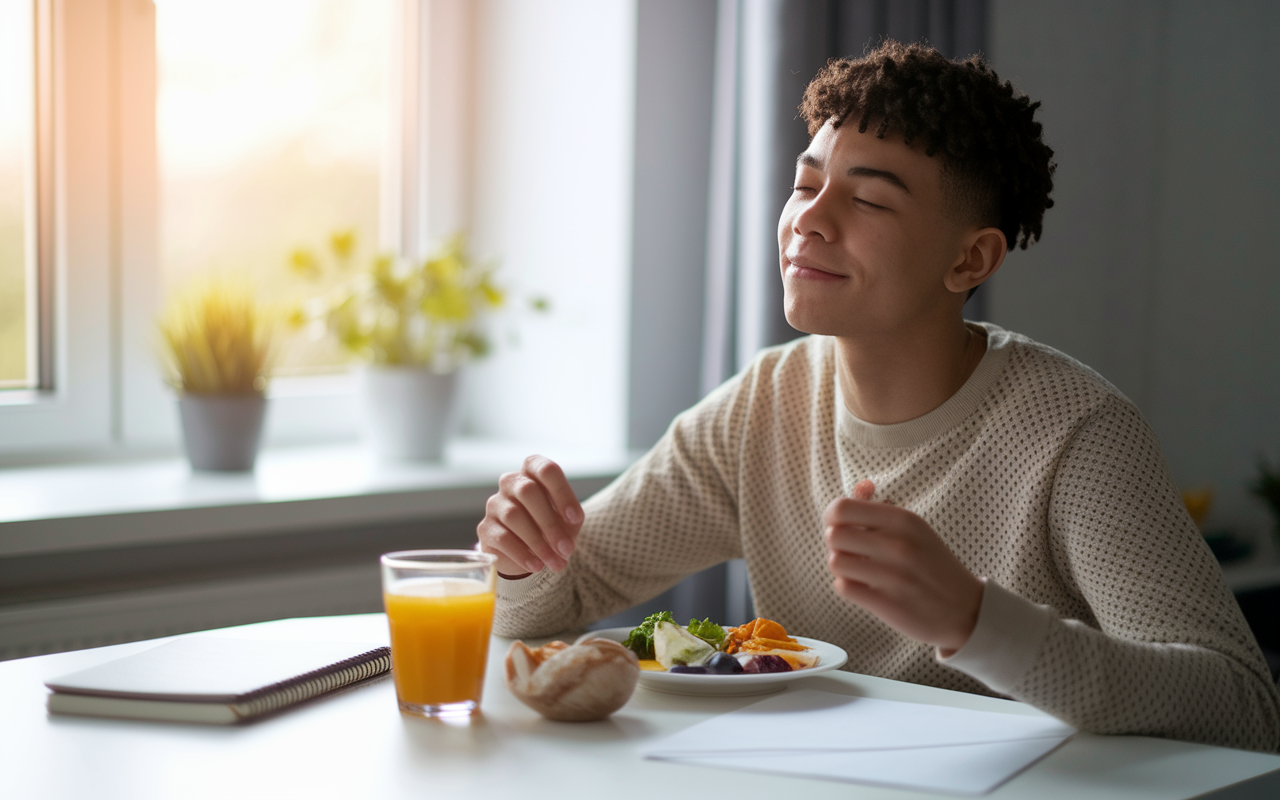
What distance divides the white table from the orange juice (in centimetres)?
3

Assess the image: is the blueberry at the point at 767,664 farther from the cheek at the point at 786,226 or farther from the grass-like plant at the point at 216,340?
the grass-like plant at the point at 216,340

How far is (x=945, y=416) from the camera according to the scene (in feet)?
4.17

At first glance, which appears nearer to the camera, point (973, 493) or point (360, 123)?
point (973, 493)

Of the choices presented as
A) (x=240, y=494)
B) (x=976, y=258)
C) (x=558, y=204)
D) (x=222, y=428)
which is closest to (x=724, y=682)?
(x=976, y=258)

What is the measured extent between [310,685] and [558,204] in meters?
1.43

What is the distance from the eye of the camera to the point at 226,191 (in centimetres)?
207

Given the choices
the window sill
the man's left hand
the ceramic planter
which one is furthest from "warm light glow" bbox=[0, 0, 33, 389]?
the man's left hand

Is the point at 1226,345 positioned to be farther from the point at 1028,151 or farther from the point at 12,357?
the point at 12,357

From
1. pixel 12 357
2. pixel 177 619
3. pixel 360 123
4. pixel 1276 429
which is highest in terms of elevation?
pixel 360 123

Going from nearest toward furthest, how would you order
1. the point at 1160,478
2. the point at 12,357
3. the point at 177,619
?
the point at 1160,478
the point at 177,619
the point at 12,357

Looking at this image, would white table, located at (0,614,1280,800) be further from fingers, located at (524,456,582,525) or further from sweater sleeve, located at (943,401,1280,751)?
fingers, located at (524,456,582,525)

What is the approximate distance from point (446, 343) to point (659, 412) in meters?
0.41

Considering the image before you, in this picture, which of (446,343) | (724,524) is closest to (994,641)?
(724,524)

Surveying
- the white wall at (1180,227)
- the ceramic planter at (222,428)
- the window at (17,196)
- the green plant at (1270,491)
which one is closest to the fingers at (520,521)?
the ceramic planter at (222,428)
